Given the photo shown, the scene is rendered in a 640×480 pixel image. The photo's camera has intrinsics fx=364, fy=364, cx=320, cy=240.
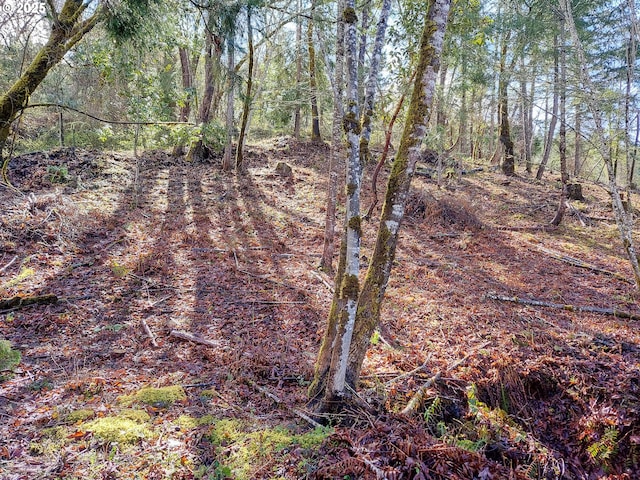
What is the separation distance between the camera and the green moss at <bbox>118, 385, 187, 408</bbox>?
351cm

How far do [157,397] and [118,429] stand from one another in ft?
1.95

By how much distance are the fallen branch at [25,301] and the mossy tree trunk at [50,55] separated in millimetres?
2147

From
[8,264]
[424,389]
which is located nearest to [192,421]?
[424,389]

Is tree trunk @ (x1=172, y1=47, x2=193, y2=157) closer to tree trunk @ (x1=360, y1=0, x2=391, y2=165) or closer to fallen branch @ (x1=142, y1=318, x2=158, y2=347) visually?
fallen branch @ (x1=142, y1=318, x2=158, y2=347)

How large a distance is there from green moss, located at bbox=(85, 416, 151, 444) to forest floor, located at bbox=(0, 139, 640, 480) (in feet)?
0.05

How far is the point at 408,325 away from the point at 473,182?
11916mm

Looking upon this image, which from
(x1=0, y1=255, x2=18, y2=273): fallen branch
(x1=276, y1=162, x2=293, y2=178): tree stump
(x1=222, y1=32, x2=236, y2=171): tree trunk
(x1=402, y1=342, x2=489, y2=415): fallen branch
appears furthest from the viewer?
(x1=276, y1=162, x2=293, y2=178): tree stump

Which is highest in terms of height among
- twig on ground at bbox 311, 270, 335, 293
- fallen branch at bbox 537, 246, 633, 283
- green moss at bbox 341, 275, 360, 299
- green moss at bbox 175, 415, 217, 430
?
green moss at bbox 341, 275, 360, 299

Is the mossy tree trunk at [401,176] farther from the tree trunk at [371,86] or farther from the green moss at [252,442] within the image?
the tree trunk at [371,86]

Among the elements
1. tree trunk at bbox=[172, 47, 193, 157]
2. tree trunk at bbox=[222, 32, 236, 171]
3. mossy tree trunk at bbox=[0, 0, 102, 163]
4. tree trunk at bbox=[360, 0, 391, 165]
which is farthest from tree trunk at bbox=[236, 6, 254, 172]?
tree trunk at bbox=[360, 0, 391, 165]

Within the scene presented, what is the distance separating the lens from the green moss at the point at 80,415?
10.3ft

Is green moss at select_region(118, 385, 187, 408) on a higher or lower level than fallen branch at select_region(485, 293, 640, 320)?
lower

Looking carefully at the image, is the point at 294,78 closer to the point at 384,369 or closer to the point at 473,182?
the point at 473,182

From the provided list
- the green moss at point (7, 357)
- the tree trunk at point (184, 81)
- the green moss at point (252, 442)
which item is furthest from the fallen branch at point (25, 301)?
the tree trunk at point (184, 81)
